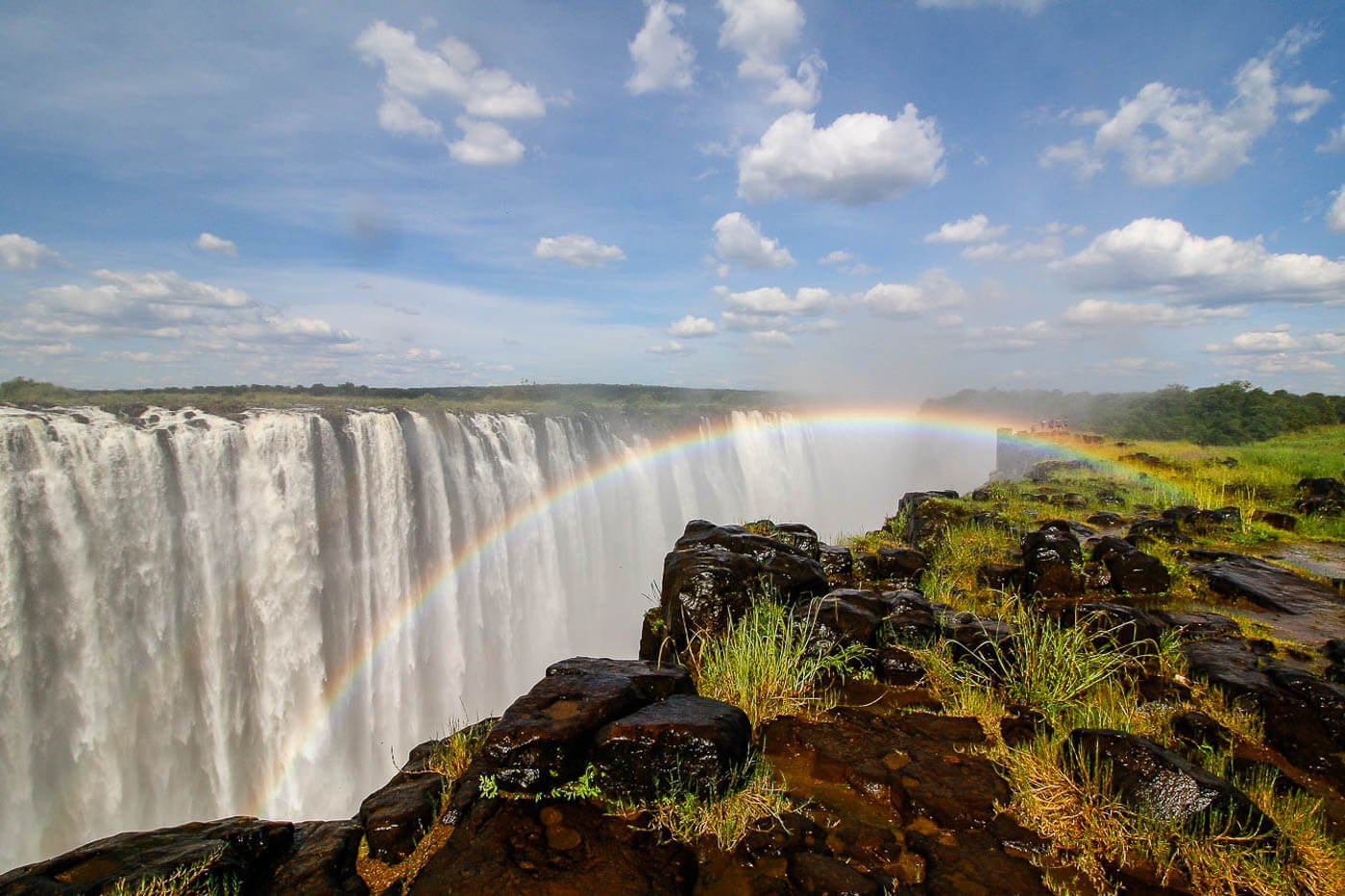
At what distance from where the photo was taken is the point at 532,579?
2369cm

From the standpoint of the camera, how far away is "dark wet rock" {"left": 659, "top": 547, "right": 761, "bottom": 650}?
5.34m

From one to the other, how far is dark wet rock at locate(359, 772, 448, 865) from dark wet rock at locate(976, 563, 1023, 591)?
6450 mm

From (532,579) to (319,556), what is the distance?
326 inches

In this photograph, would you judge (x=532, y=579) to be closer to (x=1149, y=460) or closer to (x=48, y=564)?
(x=48, y=564)

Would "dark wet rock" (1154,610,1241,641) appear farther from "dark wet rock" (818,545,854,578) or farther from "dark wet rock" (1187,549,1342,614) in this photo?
"dark wet rock" (818,545,854,578)

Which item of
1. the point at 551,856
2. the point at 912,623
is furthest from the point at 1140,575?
the point at 551,856

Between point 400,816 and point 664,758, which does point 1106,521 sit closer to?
point 664,758

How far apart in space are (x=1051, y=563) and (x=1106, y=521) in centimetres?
485

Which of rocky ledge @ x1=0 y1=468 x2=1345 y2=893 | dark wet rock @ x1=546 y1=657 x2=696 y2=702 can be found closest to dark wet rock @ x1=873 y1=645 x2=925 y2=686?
rocky ledge @ x1=0 y1=468 x2=1345 y2=893

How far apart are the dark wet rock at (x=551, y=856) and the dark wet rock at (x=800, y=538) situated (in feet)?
16.7

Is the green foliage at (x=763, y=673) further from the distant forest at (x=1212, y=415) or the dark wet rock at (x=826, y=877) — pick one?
the distant forest at (x=1212, y=415)

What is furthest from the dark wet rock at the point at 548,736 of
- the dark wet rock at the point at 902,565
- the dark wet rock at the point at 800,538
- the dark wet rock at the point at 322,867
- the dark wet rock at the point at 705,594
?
the dark wet rock at the point at 902,565

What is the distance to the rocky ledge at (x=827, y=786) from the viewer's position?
2713 millimetres

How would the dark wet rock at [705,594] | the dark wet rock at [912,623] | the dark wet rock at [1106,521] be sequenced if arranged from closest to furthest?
the dark wet rock at [912,623]
the dark wet rock at [705,594]
the dark wet rock at [1106,521]
